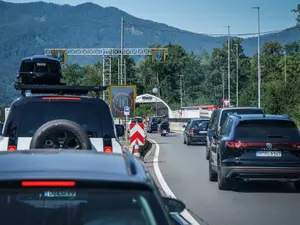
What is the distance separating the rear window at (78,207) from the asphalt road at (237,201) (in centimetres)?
699

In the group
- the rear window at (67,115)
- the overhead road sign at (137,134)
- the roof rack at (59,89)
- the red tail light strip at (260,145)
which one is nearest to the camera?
the rear window at (67,115)

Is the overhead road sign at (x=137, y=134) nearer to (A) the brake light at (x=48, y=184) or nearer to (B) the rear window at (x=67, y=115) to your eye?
(B) the rear window at (x=67, y=115)

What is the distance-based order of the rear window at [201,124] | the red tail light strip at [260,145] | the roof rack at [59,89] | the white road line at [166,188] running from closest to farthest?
the white road line at [166,188]
the roof rack at [59,89]
the red tail light strip at [260,145]
the rear window at [201,124]

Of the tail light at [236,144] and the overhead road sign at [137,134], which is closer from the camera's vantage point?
the tail light at [236,144]

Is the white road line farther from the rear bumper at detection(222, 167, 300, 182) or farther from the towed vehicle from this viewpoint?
the towed vehicle

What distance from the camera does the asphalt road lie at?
11.5 meters

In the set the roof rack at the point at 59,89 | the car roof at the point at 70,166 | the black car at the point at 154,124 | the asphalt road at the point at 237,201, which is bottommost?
the black car at the point at 154,124

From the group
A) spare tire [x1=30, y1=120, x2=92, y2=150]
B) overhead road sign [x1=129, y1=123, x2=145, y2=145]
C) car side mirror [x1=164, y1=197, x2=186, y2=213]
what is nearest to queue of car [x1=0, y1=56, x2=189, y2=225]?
car side mirror [x1=164, y1=197, x2=186, y2=213]

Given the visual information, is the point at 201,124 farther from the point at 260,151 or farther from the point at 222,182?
the point at 260,151

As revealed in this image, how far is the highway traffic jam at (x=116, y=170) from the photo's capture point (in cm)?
405

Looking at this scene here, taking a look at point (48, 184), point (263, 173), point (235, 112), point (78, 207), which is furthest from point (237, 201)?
point (48, 184)

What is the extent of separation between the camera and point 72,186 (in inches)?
156

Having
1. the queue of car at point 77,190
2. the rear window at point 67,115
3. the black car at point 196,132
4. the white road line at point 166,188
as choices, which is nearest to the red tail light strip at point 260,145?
the white road line at point 166,188

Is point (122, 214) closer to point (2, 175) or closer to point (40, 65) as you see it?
point (2, 175)
